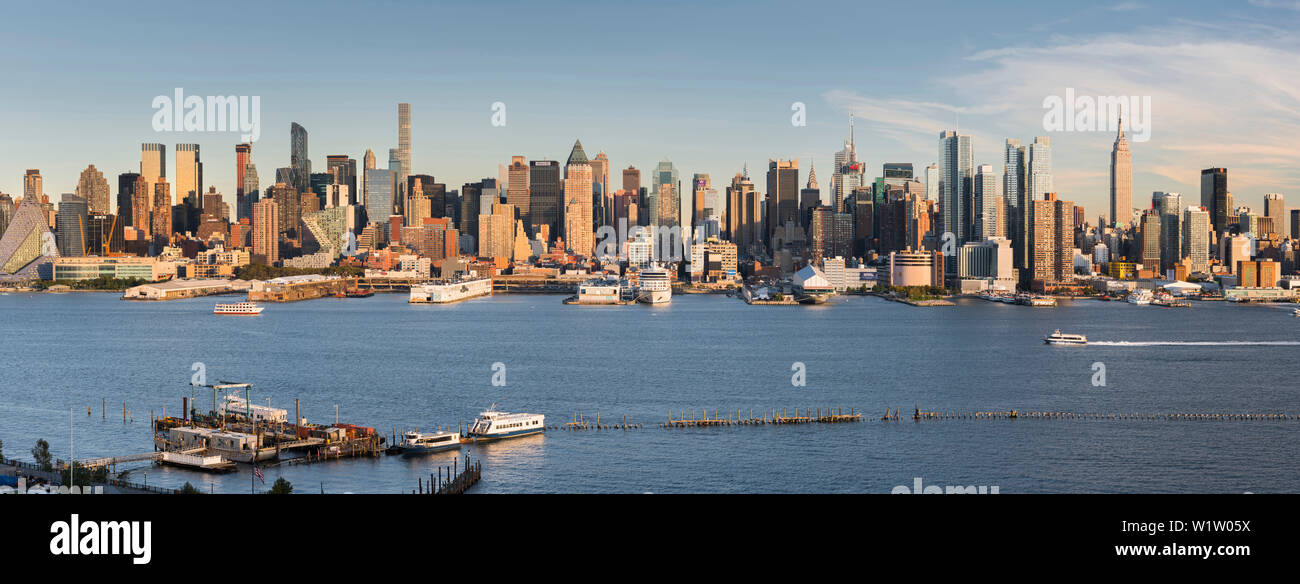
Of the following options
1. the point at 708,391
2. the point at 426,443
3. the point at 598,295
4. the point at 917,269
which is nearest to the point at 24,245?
the point at 598,295

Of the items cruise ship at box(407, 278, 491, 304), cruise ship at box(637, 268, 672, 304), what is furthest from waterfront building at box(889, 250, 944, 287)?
cruise ship at box(407, 278, 491, 304)

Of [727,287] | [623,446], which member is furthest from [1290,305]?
[623,446]

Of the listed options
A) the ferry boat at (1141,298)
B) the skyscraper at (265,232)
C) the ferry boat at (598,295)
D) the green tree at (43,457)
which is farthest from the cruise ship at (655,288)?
the green tree at (43,457)

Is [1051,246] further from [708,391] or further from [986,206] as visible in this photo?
[708,391]

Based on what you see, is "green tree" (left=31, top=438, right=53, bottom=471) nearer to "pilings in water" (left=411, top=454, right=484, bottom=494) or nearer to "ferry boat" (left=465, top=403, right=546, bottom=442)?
"pilings in water" (left=411, top=454, right=484, bottom=494)

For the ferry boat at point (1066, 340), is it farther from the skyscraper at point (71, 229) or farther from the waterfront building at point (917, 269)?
the skyscraper at point (71, 229)
